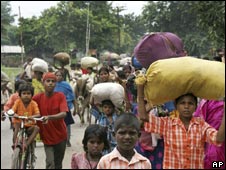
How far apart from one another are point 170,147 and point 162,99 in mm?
473

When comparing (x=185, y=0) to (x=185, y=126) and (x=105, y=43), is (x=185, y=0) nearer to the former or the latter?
(x=105, y=43)

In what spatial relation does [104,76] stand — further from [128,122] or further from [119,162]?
[119,162]

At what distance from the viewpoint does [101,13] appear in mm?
42312

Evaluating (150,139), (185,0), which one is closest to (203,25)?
(150,139)

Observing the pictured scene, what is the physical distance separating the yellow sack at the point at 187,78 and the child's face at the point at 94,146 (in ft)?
3.55

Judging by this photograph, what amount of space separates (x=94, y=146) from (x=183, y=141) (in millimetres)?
939

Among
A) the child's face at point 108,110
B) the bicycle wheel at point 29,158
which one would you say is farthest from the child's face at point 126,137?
the bicycle wheel at point 29,158

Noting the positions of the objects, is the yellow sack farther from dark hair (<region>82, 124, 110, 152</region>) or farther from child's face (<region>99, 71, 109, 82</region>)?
child's face (<region>99, 71, 109, 82</region>)

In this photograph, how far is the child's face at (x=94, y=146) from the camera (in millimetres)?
3932

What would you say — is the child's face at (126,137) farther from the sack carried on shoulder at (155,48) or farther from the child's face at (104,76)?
the child's face at (104,76)

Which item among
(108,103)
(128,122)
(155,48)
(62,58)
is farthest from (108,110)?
(62,58)

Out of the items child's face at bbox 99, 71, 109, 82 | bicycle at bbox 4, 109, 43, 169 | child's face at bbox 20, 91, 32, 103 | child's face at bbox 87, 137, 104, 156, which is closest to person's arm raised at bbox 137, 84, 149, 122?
child's face at bbox 87, 137, 104, 156

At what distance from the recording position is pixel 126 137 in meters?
3.29

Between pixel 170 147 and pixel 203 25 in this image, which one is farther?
pixel 203 25
